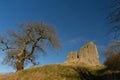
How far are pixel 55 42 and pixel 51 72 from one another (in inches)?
716

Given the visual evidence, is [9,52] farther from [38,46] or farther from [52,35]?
[52,35]

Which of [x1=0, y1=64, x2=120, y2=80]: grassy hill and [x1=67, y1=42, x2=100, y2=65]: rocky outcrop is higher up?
[x1=67, y1=42, x2=100, y2=65]: rocky outcrop

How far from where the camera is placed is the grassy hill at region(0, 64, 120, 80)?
32.7m

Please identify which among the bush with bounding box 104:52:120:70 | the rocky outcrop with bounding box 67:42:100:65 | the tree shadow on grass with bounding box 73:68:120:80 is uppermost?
the rocky outcrop with bounding box 67:42:100:65

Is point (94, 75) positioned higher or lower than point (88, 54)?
lower

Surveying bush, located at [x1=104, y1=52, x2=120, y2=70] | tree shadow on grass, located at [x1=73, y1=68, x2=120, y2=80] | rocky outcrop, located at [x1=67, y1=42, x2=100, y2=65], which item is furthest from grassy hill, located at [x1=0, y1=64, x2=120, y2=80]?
rocky outcrop, located at [x1=67, y1=42, x2=100, y2=65]

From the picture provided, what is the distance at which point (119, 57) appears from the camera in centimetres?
3406

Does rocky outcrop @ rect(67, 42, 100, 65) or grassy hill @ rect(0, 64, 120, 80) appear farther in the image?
rocky outcrop @ rect(67, 42, 100, 65)

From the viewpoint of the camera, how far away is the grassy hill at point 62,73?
32656mm

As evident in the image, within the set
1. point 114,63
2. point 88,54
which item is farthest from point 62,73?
point 88,54

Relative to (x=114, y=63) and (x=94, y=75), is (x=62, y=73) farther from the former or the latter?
(x=114, y=63)

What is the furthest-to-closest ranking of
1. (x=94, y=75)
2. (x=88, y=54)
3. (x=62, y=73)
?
(x=88, y=54) < (x=62, y=73) < (x=94, y=75)

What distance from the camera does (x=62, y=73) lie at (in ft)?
112

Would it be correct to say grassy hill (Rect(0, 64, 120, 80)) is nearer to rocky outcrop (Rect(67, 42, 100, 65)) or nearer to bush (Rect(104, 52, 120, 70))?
bush (Rect(104, 52, 120, 70))
